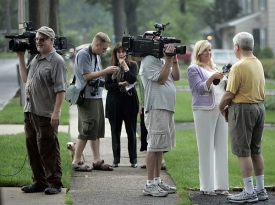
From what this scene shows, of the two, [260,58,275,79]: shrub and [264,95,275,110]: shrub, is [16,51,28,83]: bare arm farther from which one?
[260,58,275,79]: shrub

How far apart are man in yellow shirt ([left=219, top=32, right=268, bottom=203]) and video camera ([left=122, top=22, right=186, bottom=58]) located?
708mm

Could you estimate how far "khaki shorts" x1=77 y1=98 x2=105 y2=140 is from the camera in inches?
432

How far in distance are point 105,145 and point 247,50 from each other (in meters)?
5.74

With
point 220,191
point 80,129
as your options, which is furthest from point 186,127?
point 220,191

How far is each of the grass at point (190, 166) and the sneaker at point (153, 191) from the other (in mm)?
218

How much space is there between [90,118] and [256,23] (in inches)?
2055

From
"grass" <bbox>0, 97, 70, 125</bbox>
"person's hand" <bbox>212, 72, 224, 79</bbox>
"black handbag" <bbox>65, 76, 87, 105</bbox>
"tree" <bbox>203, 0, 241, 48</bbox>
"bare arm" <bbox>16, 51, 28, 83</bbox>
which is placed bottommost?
"grass" <bbox>0, 97, 70, 125</bbox>

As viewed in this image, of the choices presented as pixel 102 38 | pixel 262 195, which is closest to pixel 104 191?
pixel 262 195

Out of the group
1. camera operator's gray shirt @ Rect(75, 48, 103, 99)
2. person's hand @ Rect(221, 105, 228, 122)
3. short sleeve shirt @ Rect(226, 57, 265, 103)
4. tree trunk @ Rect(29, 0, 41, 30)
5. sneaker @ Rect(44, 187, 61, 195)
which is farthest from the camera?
tree trunk @ Rect(29, 0, 41, 30)

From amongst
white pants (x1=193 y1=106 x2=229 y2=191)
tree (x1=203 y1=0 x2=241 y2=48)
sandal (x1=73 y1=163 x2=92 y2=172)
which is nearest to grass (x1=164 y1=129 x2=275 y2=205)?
white pants (x1=193 y1=106 x2=229 y2=191)

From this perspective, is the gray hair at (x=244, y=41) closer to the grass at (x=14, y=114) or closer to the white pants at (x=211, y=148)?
the white pants at (x=211, y=148)

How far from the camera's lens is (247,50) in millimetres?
8758

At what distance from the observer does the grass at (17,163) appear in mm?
9750

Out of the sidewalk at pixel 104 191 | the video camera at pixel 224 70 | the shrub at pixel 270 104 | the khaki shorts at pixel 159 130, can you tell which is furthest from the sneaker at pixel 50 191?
the shrub at pixel 270 104
